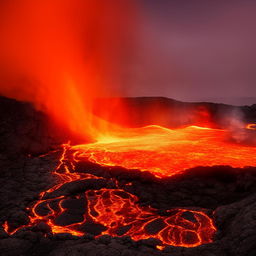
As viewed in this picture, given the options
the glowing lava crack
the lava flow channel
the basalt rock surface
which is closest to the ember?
the glowing lava crack

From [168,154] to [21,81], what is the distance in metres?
10.5

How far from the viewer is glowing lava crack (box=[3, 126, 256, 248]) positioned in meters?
5.04

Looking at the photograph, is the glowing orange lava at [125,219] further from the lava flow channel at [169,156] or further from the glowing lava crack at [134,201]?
the lava flow channel at [169,156]

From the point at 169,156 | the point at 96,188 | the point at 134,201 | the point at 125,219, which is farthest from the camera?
the point at 169,156

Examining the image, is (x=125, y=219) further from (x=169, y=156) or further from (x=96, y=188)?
(x=169, y=156)

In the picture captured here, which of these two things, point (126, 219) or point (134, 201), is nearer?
point (126, 219)

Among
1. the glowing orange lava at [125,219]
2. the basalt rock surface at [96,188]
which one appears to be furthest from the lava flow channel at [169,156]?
the glowing orange lava at [125,219]

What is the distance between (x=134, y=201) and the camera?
657cm

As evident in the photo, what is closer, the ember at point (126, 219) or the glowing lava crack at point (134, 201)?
the ember at point (126, 219)

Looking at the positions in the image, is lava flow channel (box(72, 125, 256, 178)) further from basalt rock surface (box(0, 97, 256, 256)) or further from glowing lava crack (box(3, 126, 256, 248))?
basalt rock surface (box(0, 97, 256, 256))

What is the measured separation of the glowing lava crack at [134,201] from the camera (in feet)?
16.5

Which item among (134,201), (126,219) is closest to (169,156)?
(134,201)

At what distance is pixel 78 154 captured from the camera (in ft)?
35.6

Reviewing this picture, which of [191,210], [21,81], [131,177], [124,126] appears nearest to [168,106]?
[124,126]
